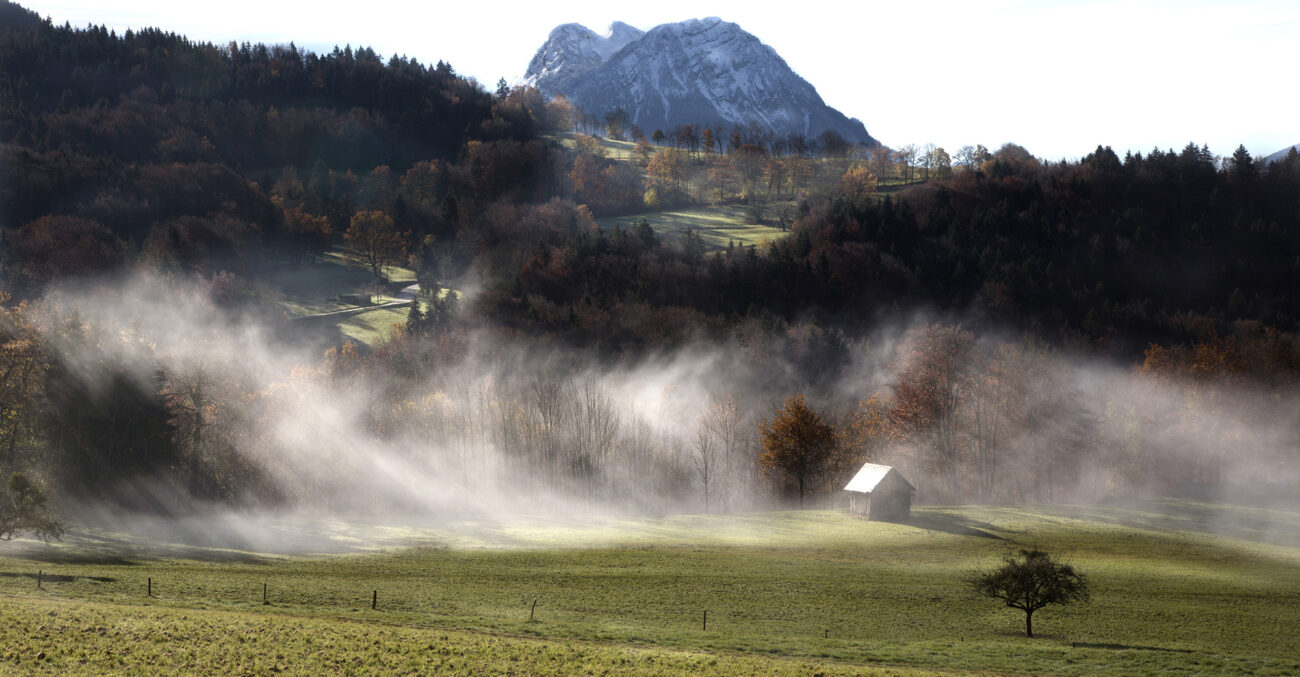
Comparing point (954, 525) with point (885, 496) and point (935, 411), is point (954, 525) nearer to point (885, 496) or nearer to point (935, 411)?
point (885, 496)

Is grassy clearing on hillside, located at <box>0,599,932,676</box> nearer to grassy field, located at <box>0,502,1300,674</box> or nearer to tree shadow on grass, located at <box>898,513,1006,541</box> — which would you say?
grassy field, located at <box>0,502,1300,674</box>

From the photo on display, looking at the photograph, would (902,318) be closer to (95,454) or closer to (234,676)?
(95,454)

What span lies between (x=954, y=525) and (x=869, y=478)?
317 inches

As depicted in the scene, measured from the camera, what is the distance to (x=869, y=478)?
75.9 metres

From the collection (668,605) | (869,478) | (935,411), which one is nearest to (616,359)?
(935,411)

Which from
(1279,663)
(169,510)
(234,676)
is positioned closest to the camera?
(234,676)

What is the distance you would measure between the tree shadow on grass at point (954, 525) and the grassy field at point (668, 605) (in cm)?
47

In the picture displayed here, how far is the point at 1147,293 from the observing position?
602 ft

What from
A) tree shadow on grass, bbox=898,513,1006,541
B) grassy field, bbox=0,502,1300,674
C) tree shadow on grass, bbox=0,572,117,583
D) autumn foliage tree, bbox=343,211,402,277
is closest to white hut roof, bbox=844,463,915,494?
tree shadow on grass, bbox=898,513,1006,541

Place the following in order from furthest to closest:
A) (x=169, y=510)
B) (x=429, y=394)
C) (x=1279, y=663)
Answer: (x=429, y=394)
(x=169, y=510)
(x=1279, y=663)

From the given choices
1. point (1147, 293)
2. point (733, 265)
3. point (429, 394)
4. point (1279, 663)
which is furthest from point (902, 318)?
point (1279, 663)

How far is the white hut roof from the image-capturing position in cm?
7438

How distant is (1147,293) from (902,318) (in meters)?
56.7

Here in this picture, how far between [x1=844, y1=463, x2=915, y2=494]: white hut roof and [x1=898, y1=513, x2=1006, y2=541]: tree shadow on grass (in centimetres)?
337
